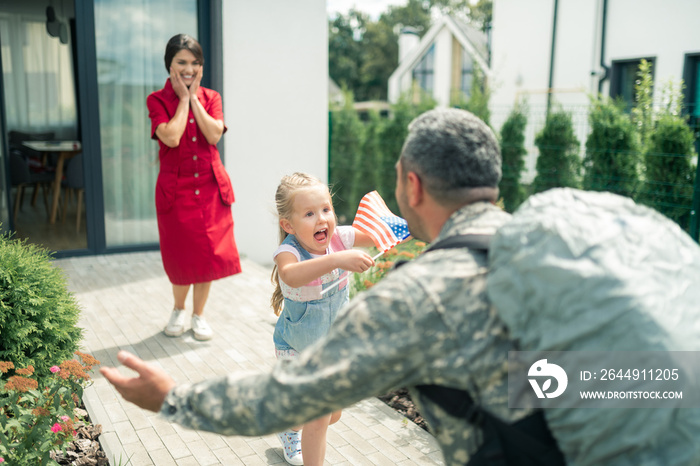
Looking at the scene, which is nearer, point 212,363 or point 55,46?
point 212,363

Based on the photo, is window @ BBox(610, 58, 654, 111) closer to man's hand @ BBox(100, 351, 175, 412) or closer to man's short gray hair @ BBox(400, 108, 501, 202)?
man's short gray hair @ BBox(400, 108, 501, 202)

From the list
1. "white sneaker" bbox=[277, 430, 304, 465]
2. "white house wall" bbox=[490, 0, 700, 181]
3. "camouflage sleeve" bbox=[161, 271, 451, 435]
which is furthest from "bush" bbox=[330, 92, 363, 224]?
"camouflage sleeve" bbox=[161, 271, 451, 435]

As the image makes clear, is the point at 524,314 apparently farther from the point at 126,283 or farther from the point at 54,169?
the point at 54,169

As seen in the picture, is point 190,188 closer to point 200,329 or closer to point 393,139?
point 200,329

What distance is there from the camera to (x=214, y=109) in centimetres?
466

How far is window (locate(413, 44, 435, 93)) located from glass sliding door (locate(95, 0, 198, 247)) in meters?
26.5

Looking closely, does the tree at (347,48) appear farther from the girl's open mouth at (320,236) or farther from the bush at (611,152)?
the girl's open mouth at (320,236)

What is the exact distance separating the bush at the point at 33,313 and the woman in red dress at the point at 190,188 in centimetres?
123

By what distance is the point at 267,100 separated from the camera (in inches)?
290

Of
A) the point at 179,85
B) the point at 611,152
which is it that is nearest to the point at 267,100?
the point at 179,85

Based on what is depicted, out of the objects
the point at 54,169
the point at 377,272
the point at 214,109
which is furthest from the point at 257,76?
the point at 54,169

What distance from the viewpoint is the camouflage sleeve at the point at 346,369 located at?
1.29m

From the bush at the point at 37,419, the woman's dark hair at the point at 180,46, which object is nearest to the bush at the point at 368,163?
the woman's dark hair at the point at 180,46

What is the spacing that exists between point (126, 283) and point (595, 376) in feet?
18.1
